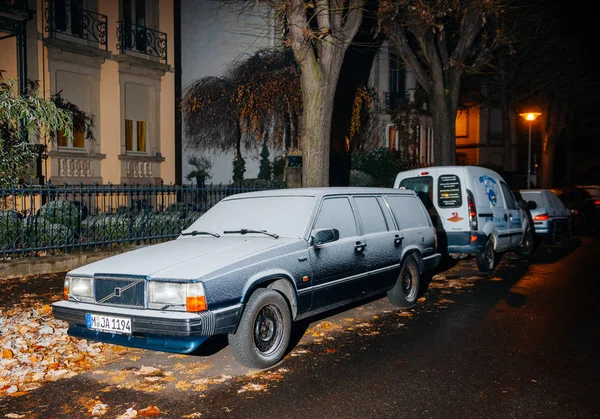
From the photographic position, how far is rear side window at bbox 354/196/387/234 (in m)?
6.96

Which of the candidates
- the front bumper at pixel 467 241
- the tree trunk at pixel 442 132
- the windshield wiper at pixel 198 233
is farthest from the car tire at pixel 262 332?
the tree trunk at pixel 442 132

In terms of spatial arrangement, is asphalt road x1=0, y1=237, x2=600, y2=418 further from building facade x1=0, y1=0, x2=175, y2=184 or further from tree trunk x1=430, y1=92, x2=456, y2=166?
building facade x1=0, y1=0, x2=175, y2=184

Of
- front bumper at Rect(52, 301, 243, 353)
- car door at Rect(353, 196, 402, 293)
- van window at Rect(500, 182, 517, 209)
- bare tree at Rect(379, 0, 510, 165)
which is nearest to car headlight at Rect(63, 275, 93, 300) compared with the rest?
front bumper at Rect(52, 301, 243, 353)

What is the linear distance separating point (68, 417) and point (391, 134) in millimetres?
26497

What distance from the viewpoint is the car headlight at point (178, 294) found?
15.5 ft

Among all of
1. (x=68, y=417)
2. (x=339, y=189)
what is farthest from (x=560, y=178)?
(x=68, y=417)

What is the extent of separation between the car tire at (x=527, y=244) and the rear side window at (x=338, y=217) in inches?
338

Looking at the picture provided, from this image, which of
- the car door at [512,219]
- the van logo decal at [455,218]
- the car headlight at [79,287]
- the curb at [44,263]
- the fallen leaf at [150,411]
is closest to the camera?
the fallen leaf at [150,411]

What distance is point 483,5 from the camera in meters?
14.0

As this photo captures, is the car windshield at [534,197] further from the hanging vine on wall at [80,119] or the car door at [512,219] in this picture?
the hanging vine on wall at [80,119]

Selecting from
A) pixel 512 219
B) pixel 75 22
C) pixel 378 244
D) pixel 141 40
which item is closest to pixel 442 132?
pixel 512 219

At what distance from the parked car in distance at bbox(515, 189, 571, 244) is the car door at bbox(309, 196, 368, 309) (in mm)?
10474

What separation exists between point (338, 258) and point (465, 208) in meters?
5.05

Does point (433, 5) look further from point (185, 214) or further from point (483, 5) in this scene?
point (185, 214)
